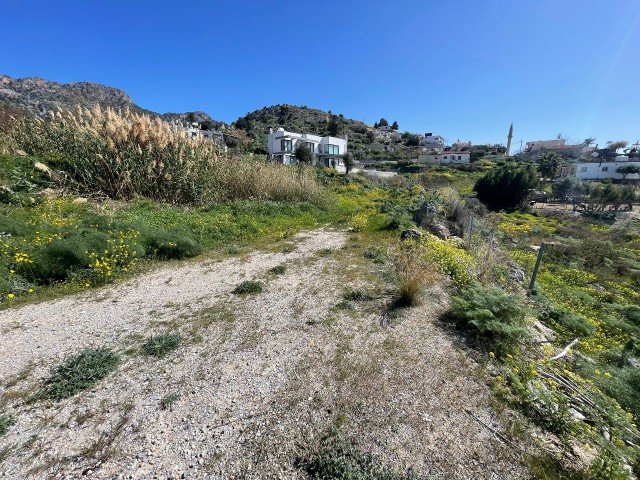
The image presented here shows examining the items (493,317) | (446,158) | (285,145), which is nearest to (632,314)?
(493,317)

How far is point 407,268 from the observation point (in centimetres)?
523

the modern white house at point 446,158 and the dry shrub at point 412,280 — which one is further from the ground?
the modern white house at point 446,158

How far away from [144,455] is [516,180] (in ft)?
132

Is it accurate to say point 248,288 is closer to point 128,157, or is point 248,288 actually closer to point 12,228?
point 12,228

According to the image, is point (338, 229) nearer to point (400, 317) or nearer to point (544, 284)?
point (400, 317)

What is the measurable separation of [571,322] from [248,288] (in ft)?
23.0

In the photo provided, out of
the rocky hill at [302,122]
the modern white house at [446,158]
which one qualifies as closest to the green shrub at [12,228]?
the rocky hill at [302,122]

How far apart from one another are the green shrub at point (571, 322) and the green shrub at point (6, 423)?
29.5 feet

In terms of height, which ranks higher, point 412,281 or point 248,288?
point 412,281

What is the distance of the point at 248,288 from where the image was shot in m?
5.68

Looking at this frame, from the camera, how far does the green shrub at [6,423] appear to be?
2.63m

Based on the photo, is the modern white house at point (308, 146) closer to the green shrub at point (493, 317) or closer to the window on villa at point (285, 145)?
the window on villa at point (285, 145)

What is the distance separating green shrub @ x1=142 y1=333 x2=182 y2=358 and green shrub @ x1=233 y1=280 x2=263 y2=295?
5.34ft

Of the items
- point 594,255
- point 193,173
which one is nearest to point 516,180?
point 594,255
